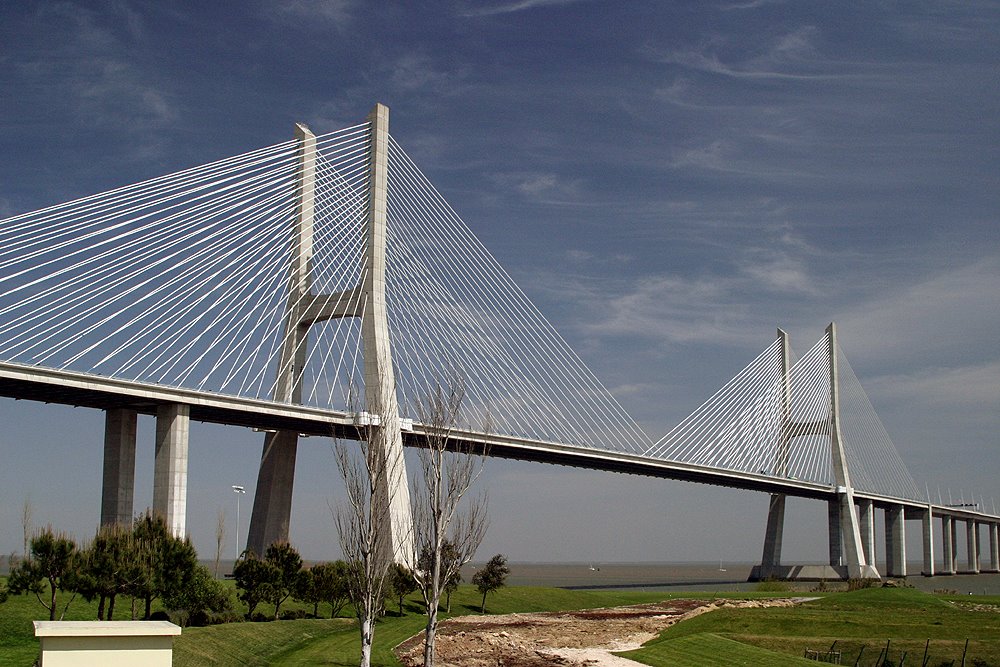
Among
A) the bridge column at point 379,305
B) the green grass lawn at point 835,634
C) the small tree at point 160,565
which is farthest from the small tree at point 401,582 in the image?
the green grass lawn at point 835,634

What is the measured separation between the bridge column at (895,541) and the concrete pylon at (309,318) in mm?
71317

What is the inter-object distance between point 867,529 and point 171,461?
68.5 metres

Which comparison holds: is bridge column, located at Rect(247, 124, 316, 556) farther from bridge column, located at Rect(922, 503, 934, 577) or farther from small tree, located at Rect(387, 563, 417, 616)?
bridge column, located at Rect(922, 503, 934, 577)

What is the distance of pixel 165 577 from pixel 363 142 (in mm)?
23945

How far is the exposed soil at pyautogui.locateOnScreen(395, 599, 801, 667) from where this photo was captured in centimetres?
2747

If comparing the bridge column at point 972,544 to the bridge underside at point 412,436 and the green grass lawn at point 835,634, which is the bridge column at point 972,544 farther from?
the green grass lawn at point 835,634

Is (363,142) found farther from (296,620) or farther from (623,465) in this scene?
(623,465)

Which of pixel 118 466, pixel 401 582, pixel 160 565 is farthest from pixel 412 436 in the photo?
pixel 160 565

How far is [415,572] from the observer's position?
24266mm

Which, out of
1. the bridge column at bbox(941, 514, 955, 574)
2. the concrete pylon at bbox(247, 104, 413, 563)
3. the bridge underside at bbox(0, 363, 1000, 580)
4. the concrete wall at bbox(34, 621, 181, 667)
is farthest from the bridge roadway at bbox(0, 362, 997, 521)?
the bridge column at bbox(941, 514, 955, 574)

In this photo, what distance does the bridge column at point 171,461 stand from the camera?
39812mm

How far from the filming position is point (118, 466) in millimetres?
39844

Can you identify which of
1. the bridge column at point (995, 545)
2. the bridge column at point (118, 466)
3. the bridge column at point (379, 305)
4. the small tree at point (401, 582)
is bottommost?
the bridge column at point (995, 545)

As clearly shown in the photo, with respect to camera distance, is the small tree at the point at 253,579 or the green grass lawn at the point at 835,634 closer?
the green grass lawn at the point at 835,634
